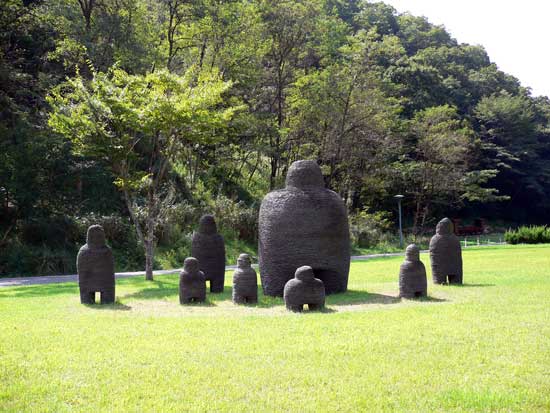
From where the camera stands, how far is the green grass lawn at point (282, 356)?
18.7 feet

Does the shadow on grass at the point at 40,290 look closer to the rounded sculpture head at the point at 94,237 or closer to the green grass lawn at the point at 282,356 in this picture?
the rounded sculpture head at the point at 94,237

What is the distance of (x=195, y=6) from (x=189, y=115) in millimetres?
14489

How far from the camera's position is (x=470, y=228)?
149ft

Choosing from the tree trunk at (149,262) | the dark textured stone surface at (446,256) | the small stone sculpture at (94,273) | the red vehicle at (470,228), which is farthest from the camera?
the red vehicle at (470,228)

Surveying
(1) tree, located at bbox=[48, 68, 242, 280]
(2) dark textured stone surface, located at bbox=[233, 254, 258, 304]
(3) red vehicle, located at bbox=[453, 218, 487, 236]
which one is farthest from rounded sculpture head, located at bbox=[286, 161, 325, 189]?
(3) red vehicle, located at bbox=[453, 218, 487, 236]

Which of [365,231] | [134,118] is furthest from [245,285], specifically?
[365,231]

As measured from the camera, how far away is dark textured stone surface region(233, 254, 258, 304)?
12531mm

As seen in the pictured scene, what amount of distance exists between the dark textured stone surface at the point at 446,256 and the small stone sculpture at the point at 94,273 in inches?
334

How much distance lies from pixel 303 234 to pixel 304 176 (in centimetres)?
154

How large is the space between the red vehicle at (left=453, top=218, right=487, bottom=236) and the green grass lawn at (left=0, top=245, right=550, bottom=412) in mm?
33178

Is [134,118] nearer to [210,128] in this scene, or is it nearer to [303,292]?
[210,128]

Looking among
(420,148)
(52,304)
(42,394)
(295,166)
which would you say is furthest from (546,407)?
(420,148)

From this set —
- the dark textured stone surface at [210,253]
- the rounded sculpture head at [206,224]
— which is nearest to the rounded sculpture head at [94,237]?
the dark textured stone surface at [210,253]

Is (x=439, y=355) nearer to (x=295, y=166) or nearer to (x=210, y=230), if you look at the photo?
(x=295, y=166)
